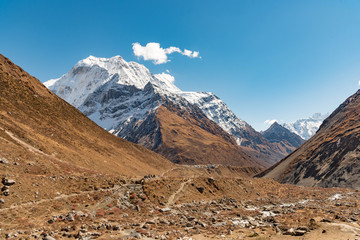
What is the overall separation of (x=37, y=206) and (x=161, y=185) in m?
21.7

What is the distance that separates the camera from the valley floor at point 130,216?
22.5 meters

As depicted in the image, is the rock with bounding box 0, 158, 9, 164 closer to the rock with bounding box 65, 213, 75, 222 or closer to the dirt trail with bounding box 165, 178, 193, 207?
the rock with bounding box 65, 213, 75, 222

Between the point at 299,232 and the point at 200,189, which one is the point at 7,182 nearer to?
the point at 299,232

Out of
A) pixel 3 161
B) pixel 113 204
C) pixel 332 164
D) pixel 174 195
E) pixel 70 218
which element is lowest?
pixel 70 218

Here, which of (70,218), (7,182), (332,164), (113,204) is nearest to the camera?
(70,218)

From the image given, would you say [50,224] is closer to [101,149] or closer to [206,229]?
[206,229]

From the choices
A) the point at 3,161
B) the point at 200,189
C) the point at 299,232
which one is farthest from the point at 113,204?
the point at 299,232

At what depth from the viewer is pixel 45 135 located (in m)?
63.4

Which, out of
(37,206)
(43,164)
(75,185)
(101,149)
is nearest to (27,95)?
(101,149)

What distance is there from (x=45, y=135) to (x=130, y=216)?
151ft

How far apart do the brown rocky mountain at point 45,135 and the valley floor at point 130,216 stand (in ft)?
20.4

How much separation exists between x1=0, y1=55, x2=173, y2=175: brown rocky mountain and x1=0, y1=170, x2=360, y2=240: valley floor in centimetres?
621

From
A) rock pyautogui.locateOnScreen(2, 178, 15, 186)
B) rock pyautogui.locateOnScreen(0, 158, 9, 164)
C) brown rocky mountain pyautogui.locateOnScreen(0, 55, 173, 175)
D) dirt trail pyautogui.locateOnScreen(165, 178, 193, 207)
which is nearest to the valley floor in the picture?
dirt trail pyautogui.locateOnScreen(165, 178, 193, 207)

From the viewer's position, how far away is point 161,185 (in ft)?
142
